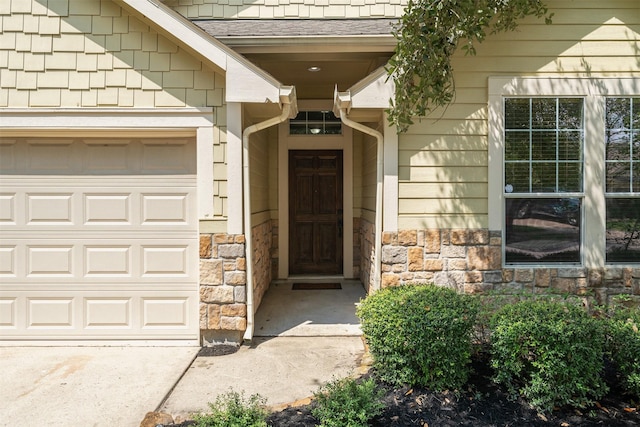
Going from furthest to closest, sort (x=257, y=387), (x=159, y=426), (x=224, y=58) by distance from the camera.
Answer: (x=224, y=58) → (x=257, y=387) → (x=159, y=426)

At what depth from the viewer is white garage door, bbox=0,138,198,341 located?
14.2 feet

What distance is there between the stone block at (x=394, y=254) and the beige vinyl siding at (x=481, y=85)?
263 millimetres

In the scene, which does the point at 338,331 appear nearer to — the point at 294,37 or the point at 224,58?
the point at 224,58

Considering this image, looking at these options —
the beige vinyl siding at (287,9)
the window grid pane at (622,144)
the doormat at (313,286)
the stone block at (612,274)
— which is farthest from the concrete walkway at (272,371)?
the beige vinyl siding at (287,9)

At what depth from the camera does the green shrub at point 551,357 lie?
2803 millimetres

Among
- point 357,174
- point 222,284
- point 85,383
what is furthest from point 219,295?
point 357,174

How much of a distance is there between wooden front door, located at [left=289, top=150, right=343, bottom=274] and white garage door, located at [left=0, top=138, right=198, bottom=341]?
274 cm

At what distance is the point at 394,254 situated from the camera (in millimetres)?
4363

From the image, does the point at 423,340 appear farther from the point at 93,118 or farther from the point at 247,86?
the point at 93,118

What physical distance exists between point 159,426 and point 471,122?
13.0ft

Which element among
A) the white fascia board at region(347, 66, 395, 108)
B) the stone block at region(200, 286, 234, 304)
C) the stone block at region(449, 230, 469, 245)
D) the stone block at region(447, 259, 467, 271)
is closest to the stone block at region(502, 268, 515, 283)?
the stone block at region(447, 259, 467, 271)

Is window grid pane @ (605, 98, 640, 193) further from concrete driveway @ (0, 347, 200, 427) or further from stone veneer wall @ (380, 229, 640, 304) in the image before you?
concrete driveway @ (0, 347, 200, 427)

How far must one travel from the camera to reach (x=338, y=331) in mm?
4531

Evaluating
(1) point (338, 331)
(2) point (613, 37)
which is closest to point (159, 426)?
(1) point (338, 331)
